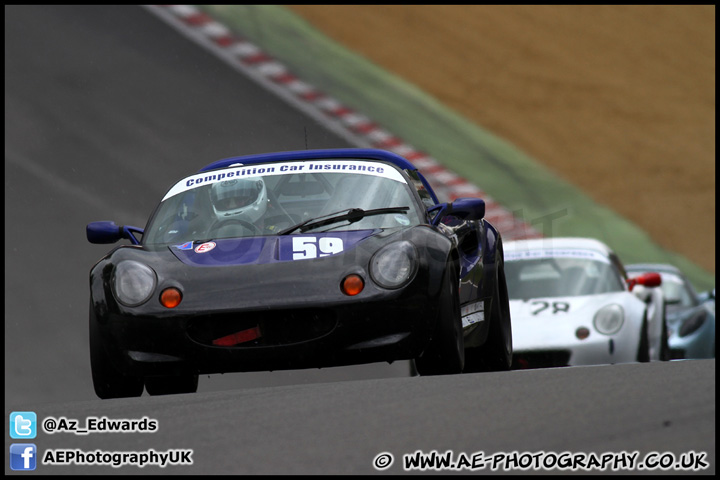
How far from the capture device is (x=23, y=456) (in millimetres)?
4406

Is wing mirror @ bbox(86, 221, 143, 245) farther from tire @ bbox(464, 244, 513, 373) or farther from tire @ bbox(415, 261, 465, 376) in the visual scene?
tire @ bbox(464, 244, 513, 373)

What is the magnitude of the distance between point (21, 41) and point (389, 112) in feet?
17.4

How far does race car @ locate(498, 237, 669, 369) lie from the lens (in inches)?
376

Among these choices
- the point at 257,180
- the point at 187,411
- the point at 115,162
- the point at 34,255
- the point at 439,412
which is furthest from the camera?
the point at 115,162

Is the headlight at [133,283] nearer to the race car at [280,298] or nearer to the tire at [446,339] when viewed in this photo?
the race car at [280,298]

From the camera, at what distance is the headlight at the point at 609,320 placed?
9641mm

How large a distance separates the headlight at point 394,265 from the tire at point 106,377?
124cm

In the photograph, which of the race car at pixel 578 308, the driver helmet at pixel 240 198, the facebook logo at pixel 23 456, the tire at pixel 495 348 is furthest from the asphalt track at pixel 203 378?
the race car at pixel 578 308

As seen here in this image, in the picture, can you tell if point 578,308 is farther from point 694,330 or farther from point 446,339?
point 446,339

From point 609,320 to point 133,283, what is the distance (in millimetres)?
4424

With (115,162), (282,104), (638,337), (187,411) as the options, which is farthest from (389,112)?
(187,411)


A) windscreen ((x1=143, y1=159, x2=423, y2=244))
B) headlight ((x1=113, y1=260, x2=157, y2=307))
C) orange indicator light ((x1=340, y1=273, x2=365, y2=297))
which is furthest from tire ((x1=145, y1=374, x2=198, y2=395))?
orange indicator light ((x1=340, y1=273, x2=365, y2=297))

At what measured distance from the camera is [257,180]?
7191 millimetres

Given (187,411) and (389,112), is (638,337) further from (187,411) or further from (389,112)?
(389,112)
